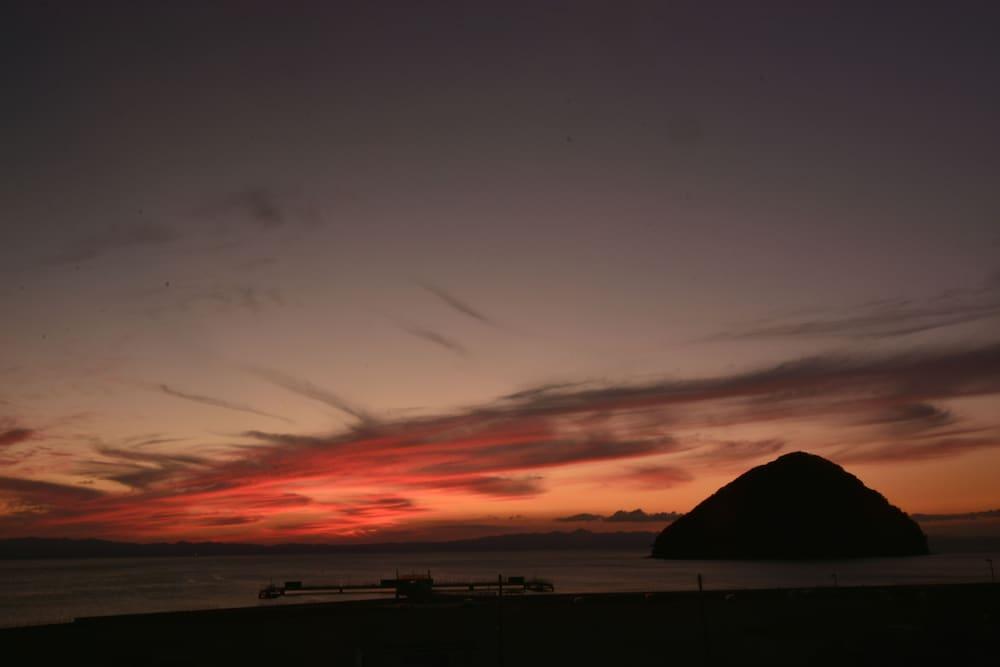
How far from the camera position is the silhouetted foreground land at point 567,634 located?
30.0m

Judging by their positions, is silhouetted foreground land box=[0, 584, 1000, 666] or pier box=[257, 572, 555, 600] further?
pier box=[257, 572, 555, 600]

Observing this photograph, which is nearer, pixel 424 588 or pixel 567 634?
pixel 567 634

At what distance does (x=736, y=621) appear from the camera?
4106 cm

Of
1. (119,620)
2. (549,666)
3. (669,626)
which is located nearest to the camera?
(549,666)

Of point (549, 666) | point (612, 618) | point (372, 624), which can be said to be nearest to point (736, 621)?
point (612, 618)

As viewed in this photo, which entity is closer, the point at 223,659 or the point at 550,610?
the point at 223,659

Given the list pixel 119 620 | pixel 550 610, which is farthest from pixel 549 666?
pixel 119 620

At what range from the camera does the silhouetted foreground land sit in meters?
30.0

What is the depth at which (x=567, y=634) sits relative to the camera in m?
38.6

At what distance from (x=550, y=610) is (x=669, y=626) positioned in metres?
12.1

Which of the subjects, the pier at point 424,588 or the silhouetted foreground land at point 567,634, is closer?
the silhouetted foreground land at point 567,634

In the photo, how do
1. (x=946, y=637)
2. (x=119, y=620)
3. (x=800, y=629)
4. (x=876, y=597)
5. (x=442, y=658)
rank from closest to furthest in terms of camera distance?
(x=442, y=658), (x=946, y=637), (x=800, y=629), (x=119, y=620), (x=876, y=597)

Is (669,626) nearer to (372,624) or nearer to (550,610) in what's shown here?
(550,610)

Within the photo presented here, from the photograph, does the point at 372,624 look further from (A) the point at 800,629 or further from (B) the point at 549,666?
(A) the point at 800,629
